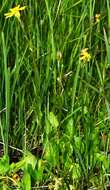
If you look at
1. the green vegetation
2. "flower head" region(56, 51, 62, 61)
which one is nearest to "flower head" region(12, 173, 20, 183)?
the green vegetation

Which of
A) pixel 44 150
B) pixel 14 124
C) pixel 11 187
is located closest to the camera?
pixel 11 187

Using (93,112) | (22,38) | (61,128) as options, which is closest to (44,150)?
(61,128)

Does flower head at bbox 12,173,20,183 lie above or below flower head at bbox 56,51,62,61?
below

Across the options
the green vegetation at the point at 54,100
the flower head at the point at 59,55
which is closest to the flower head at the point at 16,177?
the green vegetation at the point at 54,100

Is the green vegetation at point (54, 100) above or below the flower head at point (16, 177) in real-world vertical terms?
above

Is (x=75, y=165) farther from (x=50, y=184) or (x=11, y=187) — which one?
(x=11, y=187)

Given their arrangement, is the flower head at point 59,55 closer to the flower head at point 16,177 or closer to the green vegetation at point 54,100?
the green vegetation at point 54,100

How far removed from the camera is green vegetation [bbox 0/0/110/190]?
154 cm

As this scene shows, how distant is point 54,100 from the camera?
167cm

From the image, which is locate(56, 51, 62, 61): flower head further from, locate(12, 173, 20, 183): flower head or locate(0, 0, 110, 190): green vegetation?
locate(12, 173, 20, 183): flower head

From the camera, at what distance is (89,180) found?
1539 mm

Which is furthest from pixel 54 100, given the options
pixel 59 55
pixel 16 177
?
pixel 16 177

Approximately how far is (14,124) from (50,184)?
1.04 ft

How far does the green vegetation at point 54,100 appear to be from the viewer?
1541 mm
